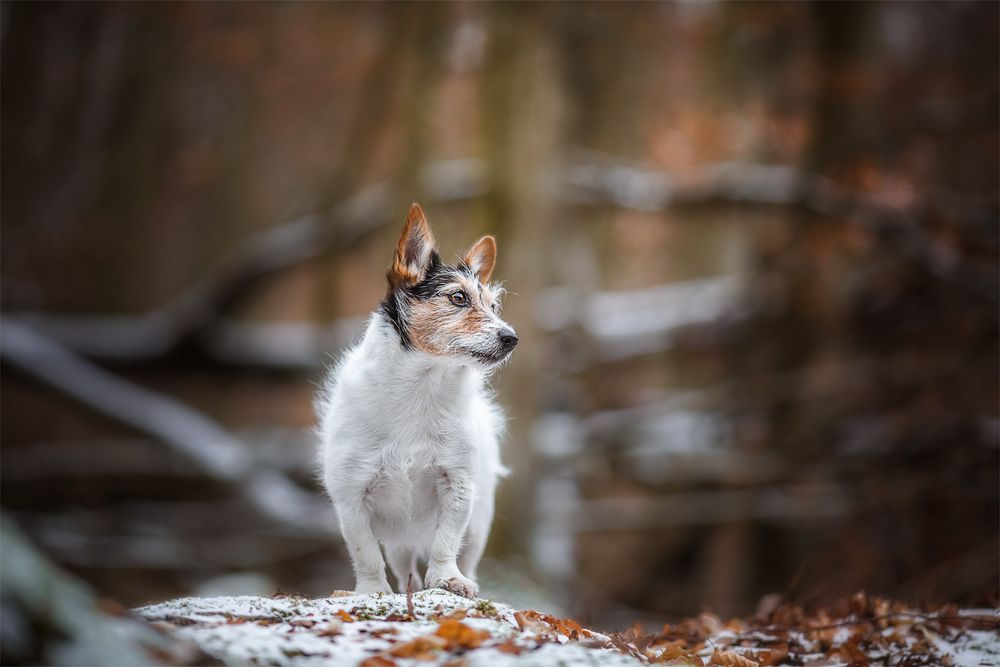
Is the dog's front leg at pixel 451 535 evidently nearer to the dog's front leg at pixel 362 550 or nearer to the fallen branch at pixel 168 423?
the dog's front leg at pixel 362 550

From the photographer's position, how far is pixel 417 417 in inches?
155

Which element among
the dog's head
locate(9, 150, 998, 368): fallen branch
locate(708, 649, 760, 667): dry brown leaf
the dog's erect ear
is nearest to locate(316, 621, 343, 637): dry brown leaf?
the dog's head

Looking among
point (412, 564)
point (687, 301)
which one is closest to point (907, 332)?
point (687, 301)

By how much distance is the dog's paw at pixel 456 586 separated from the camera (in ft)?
12.5

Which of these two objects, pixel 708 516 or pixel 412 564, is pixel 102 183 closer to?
pixel 708 516

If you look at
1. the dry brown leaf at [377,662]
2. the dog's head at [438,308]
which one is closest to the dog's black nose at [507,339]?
the dog's head at [438,308]

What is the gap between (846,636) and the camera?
180 inches

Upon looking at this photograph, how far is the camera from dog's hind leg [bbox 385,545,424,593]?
4582mm

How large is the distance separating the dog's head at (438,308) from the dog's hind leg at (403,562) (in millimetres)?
1237

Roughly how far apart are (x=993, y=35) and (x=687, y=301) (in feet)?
19.7

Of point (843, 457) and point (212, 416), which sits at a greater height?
point (212, 416)

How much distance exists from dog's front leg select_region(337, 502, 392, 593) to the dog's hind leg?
22.4 inches

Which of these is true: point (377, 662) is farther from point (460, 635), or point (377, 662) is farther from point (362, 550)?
point (362, 550)

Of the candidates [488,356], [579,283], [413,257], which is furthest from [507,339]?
[579,283]
